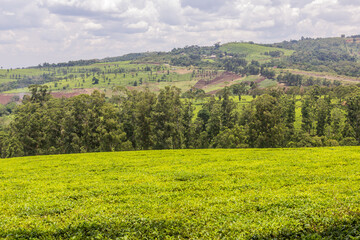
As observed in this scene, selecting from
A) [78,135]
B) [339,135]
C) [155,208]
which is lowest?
[339,135]

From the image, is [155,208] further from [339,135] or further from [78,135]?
[339,135]

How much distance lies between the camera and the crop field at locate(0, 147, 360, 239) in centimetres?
978

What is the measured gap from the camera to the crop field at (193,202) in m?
9.78

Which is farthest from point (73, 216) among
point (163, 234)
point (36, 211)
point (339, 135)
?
point (339, 135)

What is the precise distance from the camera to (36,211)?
12375mm

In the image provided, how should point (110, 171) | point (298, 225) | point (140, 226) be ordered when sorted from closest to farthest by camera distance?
point (298, 225)
point (140, 226)
point (110, 171)

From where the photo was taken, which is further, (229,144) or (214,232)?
(229,144)

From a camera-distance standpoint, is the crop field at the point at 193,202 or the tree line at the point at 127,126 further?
the tree line at the point at 127,126

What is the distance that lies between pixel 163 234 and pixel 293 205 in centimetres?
684

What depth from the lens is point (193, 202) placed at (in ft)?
41.2

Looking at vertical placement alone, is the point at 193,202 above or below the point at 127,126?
above

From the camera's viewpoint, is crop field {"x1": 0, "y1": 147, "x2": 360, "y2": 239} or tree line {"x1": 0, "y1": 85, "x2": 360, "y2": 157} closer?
crop field {"x1": 0, "y1": 147, "x2": 360, "y2": 239}

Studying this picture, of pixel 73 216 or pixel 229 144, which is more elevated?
pixel 73 216

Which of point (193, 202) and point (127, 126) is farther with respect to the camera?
point (127, 126)
